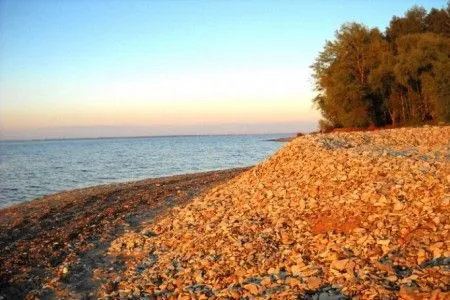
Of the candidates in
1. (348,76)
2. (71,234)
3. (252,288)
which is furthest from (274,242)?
(348,76)

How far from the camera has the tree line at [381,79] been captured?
155 feet

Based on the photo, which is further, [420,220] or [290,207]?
→ [290,207]

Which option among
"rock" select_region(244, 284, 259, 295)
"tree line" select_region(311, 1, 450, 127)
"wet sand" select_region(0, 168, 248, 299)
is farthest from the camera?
"tree line" select_region(311, 1, 450, 127)

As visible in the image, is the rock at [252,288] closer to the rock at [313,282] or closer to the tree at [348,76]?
the rock at [313,282]

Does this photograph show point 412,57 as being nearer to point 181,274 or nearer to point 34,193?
point 34,193

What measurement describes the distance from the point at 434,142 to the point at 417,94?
1169 inches

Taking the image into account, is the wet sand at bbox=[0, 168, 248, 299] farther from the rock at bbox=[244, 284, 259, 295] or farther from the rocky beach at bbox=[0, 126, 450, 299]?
the rock at bbox=[244, 284, 259, 295]

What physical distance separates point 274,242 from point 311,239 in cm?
86

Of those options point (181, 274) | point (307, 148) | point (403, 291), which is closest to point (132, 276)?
point (181, 274)

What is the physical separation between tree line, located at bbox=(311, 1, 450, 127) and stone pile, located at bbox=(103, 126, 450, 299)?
3640 centimetres

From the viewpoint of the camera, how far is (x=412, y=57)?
47.6 meters

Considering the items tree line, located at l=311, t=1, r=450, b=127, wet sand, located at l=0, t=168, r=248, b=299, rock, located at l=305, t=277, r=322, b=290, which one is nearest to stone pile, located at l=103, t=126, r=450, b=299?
rock, located at l=305, t=277, r=322, b=290

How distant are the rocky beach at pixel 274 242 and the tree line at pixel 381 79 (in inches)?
1331

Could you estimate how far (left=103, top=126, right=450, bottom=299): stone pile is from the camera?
24.7ft
